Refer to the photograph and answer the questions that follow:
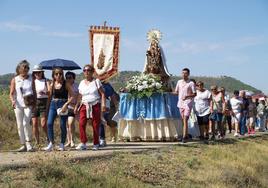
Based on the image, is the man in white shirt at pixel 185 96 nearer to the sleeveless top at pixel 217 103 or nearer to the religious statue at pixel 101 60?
the sleeveless top at pixel 217 103

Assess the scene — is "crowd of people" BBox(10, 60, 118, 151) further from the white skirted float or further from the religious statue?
the religious statue

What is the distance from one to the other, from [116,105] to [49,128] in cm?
315

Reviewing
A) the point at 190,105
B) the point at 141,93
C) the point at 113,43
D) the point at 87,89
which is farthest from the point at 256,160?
the point at 113,43

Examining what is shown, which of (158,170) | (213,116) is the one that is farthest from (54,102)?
(213,116)

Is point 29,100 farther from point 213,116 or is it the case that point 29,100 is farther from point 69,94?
point 213,116

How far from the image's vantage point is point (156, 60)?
1488 centimetres

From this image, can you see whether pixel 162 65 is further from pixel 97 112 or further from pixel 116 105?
pixel 97 112

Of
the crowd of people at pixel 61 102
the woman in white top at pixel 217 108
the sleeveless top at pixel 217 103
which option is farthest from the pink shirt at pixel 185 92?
the sleeveless top at pixel 217 103

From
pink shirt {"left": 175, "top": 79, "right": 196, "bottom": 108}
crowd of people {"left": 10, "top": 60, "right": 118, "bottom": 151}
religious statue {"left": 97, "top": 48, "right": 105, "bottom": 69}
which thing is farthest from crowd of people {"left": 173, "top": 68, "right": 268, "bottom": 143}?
crowd of people {"left": 10, "top": 60, "right": 118, "bottom": 151}

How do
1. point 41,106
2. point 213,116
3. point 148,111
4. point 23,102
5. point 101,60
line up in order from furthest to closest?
point 213,116
point 101,60
point 148,111
point 41,106
point 23,102

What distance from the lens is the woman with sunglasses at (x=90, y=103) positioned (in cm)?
1103

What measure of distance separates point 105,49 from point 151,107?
2.55 m

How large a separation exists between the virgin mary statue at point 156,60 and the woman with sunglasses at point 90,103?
151 inches

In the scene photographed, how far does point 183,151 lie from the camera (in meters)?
11.3
